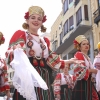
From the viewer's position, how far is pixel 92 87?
3.94 metres

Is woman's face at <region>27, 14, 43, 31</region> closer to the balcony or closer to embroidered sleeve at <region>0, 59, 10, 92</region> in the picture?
embroidered sleeve at <region>0, 59, 10, 92</region>

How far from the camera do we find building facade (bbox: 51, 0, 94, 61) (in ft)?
52.0

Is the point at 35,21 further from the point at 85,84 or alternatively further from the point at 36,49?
the point at 85,84

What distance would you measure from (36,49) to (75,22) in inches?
629

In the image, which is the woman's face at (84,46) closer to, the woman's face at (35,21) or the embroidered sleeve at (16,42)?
the woman's face at (35,21)

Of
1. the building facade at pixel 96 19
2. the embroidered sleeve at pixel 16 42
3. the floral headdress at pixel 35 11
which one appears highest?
the building facade at pixel 96 19

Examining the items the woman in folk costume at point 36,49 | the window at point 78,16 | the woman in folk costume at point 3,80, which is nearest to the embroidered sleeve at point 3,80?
the woman in folk costume at point 3,80

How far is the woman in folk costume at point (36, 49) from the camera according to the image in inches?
97.8

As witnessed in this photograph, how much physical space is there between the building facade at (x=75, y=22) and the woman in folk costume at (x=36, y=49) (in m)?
12.4

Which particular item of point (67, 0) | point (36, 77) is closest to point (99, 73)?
point (36, 77)

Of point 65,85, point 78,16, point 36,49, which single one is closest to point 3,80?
point 36,49

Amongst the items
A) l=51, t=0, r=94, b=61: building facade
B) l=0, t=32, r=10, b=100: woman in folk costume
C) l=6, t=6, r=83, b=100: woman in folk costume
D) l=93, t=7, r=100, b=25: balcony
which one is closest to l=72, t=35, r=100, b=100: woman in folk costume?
l=6, t=6, r=83, b=100: woman in folk costume

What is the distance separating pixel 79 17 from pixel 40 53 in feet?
49.9

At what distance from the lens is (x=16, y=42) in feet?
8.40
